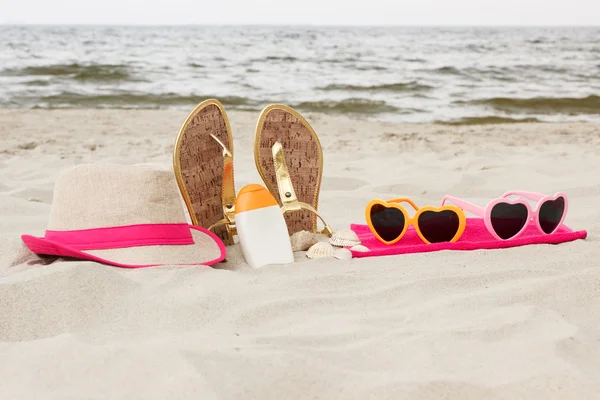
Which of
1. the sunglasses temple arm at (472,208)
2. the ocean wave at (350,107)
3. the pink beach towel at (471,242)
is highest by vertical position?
the sunglasses temple arm at (472,208)

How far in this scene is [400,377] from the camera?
3.68 ft

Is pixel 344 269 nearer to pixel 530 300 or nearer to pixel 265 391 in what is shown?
pixel 530 300

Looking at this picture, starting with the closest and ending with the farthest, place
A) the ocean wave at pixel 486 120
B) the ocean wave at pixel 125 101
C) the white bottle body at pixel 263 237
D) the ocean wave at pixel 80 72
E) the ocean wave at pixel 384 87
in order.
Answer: the white bottle body at pixel 263 237
the ocean wave at pixel 486 120
the ocean wave at pixel 125 101
the ocean wave at pixel 384 87
the ocean wave at pixel 80 72

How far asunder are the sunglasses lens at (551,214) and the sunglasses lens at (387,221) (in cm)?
47

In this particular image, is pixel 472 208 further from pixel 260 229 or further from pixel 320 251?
pixel 260 229

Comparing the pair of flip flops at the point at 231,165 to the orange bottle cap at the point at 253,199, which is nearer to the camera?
the orange bottle cap at the point at 253,199

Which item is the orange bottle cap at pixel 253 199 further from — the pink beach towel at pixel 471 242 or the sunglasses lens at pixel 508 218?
the sunglasses lens at pixel 508 218

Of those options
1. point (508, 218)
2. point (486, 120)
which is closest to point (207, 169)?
point (508, 218)

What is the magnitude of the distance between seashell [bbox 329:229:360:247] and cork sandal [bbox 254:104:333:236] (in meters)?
0.08

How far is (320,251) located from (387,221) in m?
0.27

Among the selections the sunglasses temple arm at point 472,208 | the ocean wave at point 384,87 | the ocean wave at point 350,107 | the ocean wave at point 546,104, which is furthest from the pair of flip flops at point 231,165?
the ocean wave at point 384,87

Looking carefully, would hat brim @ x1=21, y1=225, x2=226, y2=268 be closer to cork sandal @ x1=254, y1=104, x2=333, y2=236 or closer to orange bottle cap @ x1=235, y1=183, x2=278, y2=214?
orange bottle cap @ x1=235, y1=183, x2=278, y2=214

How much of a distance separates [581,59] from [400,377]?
47.2 ft

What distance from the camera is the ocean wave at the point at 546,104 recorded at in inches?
279
